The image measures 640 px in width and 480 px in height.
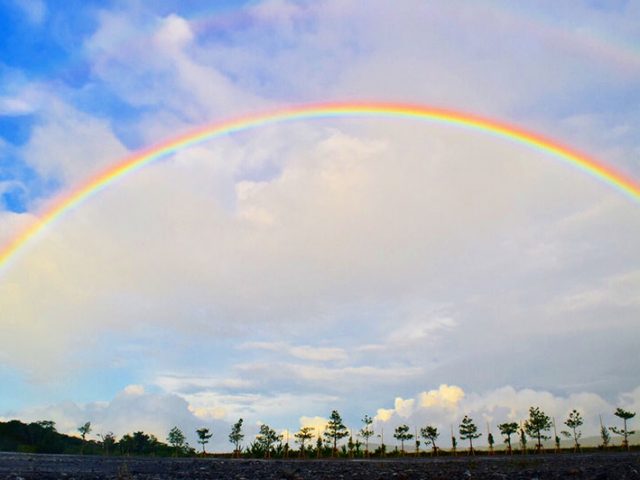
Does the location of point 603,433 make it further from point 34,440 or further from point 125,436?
point 34,440

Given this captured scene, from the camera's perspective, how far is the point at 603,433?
281 feet

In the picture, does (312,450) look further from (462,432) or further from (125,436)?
(125,436)

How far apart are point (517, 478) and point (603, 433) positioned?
255 ft

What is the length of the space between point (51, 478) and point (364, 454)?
74.4 meters

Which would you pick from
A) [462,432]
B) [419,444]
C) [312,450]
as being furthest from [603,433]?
[312,450]

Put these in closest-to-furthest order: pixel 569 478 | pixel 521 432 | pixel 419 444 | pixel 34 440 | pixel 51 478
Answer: pixel 569 478 < pixel 51 478 < pixel 521 432 < pixel 419 444 < pixel 34 440

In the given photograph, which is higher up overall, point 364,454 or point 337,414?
point 337,414

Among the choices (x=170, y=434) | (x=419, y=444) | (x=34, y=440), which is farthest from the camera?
(x=170, y=434)

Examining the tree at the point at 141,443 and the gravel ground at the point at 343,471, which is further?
the tree at the point at 141,443

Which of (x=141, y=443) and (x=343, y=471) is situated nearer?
(x=343, y=471)

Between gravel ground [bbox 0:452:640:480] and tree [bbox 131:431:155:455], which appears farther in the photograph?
tree [bbox 131:431:155:455]

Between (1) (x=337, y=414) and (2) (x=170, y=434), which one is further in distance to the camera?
(2) (x=170, y=434)

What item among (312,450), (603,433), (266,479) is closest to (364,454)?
(312,450)

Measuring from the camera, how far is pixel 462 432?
316 ft
